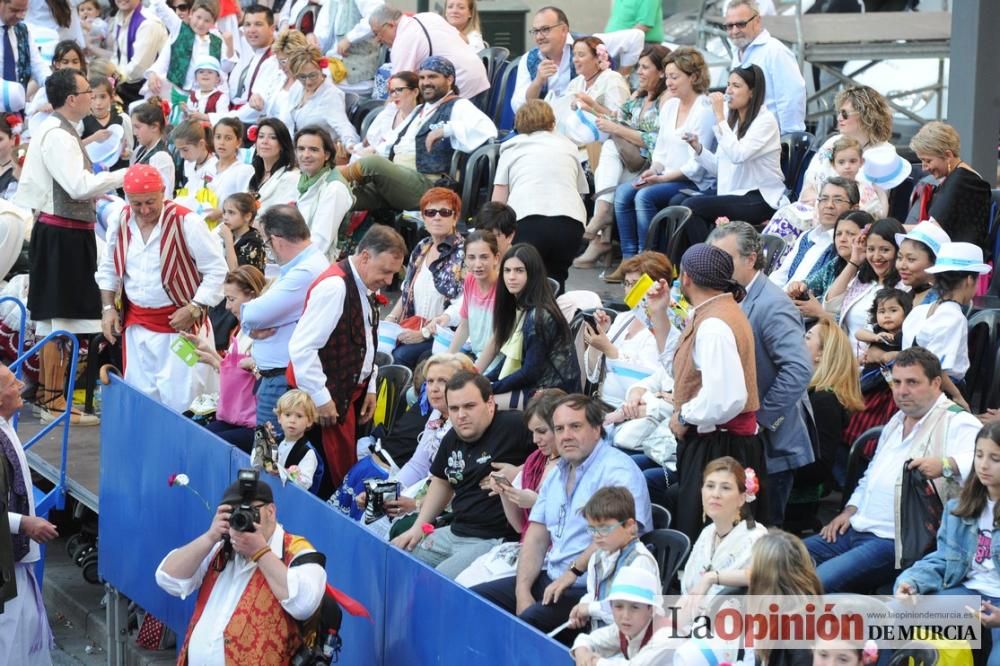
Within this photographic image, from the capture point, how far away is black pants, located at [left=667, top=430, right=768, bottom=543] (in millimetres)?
7055

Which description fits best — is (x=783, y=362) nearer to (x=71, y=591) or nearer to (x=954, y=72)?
(x=954, y=72)

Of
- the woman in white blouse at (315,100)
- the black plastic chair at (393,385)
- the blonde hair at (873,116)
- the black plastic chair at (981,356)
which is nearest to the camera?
the black plastic chair at (981,356)

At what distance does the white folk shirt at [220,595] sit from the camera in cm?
665

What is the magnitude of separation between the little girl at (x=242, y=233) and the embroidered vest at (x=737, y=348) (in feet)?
15.1

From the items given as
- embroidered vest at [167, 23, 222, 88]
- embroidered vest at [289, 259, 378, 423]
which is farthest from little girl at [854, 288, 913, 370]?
embroidered vest at [167, 23, 222, 88]

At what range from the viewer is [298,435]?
844 cm

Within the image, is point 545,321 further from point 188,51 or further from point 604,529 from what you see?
point 188,51

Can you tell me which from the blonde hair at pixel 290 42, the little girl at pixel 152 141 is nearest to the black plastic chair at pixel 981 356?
the little girl at pixel 152 141

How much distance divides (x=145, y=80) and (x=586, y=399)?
10350mm

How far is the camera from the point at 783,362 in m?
7.29

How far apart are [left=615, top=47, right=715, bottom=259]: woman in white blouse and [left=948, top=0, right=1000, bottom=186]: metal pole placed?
1650 mm

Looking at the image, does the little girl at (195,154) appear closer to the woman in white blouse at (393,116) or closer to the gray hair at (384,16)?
the woman in white blouse at (393,116)

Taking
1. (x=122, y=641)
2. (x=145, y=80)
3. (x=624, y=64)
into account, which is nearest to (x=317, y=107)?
(x=624, y=64)

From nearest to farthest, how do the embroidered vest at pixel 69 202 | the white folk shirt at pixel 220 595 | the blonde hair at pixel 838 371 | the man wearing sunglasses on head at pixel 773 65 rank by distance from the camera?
the white folk shirt at pixel 220 595 < the blonde hair at pixel 838 371 < the embroidered vest at pixel 69 202 < the man wearing sunglasses on head at pixel 773 65
